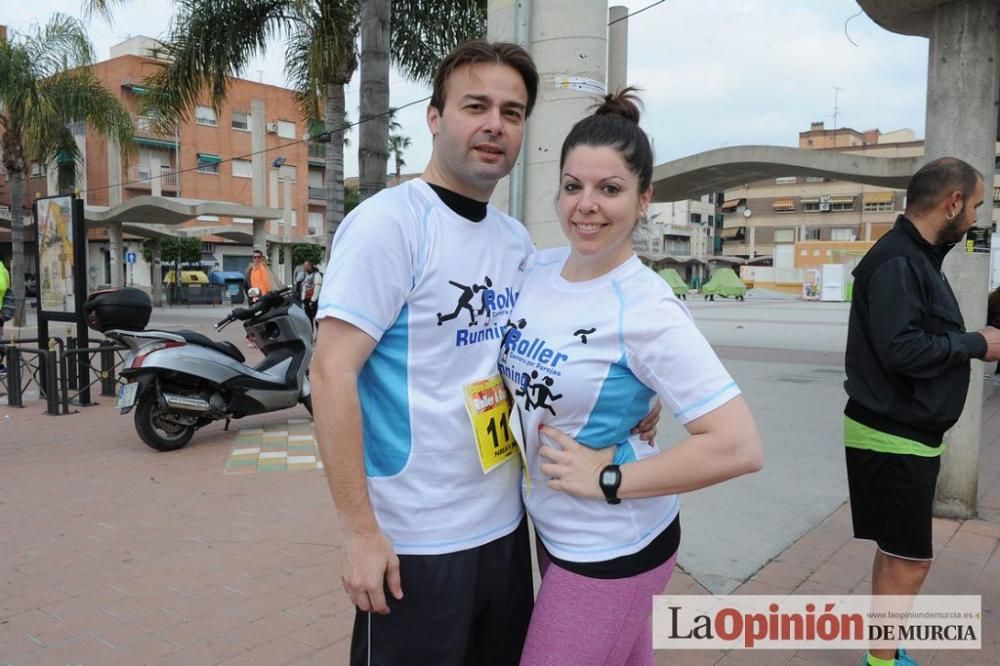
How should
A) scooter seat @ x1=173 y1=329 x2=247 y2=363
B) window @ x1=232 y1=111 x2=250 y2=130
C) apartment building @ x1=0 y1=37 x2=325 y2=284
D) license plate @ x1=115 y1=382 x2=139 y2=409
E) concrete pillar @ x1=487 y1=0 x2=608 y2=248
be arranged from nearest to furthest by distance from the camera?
1. concrete pillar @ x1=487 y1=0 x2=608 y2=248
2. license plate @ x1=115 y1=382 x2=139 y2=409
3. scooter seat @ x1=173 y1=329 x2=247 y2=363
4. apartment building @ x1=0 y1=37 x2=325 y2=284
5. window @ x1=232 y1=111 x2=250 y2=130

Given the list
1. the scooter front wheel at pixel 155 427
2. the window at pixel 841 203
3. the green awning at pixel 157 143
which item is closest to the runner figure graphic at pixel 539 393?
the scooter front wheel at pixel 155 427

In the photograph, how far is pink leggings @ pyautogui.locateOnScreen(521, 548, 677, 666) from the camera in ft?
5.38

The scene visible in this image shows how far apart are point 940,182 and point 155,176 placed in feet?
151

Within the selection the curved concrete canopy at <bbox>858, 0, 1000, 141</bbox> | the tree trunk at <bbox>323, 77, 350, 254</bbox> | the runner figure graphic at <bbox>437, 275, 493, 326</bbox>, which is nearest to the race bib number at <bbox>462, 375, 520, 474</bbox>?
the runner figure graphic at <bbox>437, 275, 493, 326</bbox>

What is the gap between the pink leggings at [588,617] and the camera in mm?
1639

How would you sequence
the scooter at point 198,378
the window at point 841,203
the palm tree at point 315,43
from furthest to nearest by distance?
the window at point 841,203 < the palm tree at point 315,43 < the scooter at point 198,378

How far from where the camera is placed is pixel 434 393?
5.48 ft

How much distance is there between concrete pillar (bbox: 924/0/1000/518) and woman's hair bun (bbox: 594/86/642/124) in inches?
140

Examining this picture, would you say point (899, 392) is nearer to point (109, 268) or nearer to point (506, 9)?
point (506, 9)

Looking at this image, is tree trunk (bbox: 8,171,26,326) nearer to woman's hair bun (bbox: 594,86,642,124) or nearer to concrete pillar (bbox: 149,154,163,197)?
woman's hair bun (bbox: 594,86,642,124)

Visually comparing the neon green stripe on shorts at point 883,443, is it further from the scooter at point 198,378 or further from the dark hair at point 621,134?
the scooter at point 198,378

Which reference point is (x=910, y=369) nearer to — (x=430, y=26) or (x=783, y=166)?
(x=430, y=26)

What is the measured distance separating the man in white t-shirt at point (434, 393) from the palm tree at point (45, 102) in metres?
17.5

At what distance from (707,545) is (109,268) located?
4522 cm
